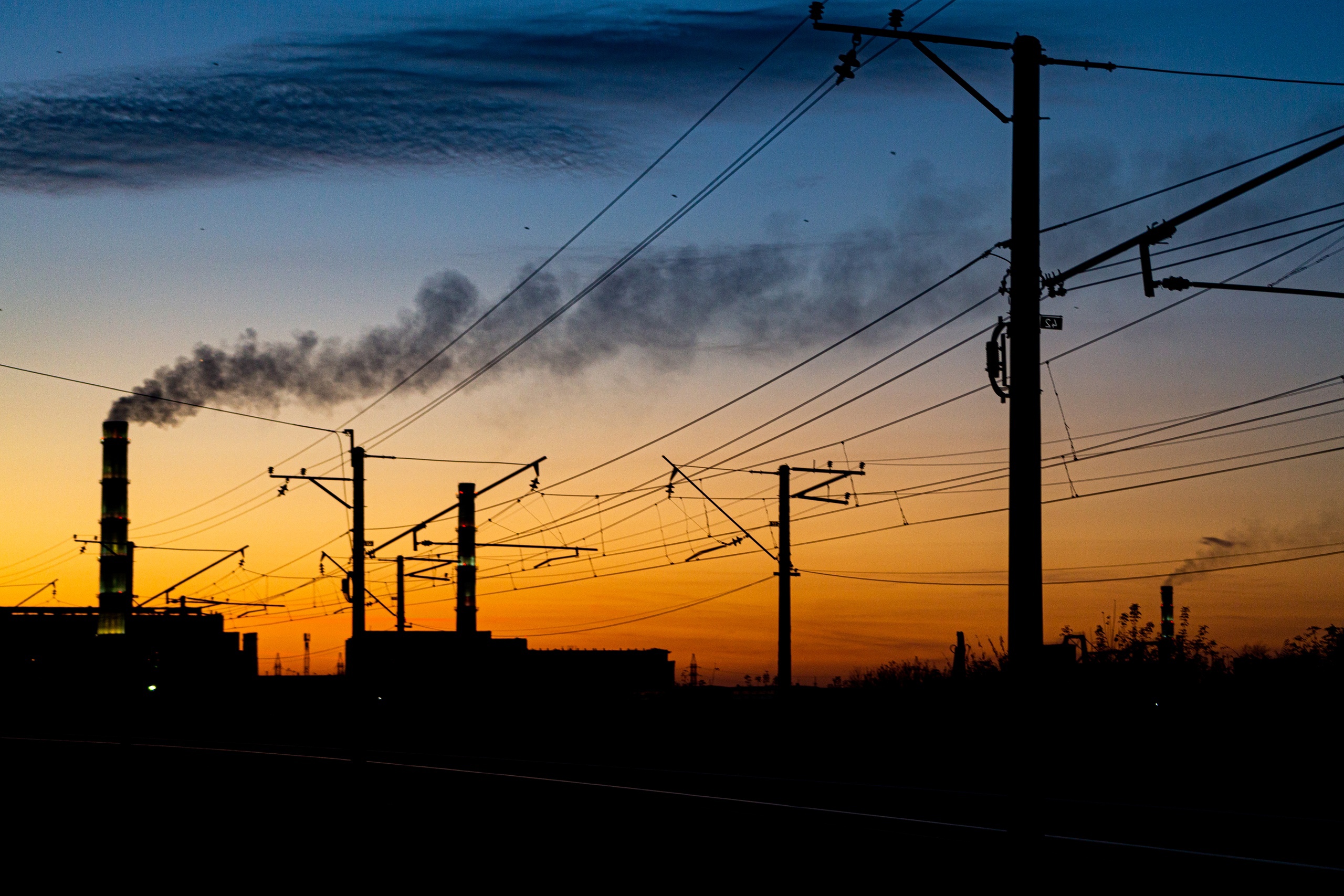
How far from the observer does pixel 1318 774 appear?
88.6ft

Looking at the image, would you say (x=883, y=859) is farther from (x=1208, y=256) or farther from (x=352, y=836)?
(x=1208, y=256)

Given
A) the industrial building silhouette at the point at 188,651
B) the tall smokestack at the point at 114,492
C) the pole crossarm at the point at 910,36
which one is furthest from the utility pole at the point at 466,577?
the pole crossarm at the point at 910,36

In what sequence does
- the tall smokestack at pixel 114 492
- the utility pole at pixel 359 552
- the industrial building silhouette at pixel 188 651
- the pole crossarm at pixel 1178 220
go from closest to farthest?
the pole crossarm at pixel 1178 220 < the utility pole at pixel 359 552 < the industrial building silhouette at pixel 188 651 < the tall smokestack at pixel 114 492

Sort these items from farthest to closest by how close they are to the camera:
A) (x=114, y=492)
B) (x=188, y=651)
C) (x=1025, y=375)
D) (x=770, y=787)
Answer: (x=188, y=651), (x=114, y=492), (x=770, y=787), (x=1025, y=375)

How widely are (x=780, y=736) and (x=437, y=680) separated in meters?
41.7

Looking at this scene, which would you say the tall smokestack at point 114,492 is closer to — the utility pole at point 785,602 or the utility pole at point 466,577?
the utility pole at point 466,577

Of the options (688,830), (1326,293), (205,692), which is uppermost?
(1326,293)

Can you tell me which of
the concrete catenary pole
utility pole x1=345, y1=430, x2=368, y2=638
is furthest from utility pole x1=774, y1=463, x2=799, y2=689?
utility pole x1=345, y1=430, x2=368, y2=638

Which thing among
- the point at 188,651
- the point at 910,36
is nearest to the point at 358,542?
the point at 910,36

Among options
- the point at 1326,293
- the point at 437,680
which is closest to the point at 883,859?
the point at 1326,293

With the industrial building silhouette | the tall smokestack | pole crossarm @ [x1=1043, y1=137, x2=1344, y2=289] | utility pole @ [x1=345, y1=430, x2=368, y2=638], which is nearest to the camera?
pole crossarm @ [x1=1043, y1=137, x2=1344, y2=289]

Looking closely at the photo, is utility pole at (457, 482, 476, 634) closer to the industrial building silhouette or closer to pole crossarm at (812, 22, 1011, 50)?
the industrial building silhouette

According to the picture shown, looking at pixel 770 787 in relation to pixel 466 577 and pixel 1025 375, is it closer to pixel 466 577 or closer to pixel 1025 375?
pixel 1025 375

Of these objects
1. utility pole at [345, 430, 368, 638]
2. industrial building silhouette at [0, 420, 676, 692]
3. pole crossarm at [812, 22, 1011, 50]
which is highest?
pole crossarm at [812, 22, 1011, 50]
